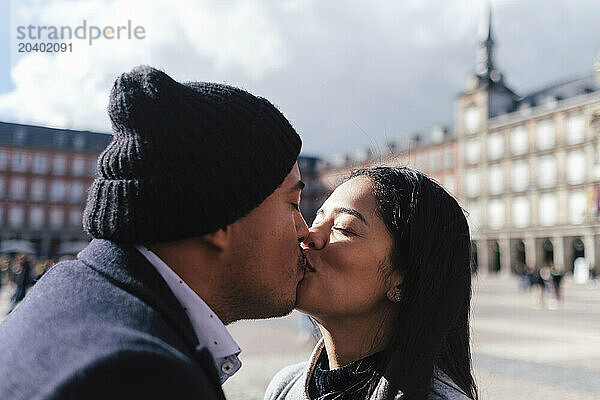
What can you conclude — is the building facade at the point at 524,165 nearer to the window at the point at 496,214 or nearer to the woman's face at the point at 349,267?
the window at the point at 496,214

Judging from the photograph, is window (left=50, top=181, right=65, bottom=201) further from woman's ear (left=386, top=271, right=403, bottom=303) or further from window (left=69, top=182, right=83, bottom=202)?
woman's ear (left=386, top=271, right=403, bottom=303)

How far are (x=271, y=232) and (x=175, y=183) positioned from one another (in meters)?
0.27

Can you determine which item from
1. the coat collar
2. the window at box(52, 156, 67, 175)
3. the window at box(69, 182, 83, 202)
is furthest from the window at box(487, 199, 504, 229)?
the coat collar

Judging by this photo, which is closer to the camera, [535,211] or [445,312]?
[445,312]

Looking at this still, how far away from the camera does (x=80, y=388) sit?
83cm

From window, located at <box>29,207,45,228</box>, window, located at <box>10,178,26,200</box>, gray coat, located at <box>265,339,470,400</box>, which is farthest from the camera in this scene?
window, located at <box>29,207,45,228</box>

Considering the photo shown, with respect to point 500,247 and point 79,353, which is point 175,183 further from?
point 500,247

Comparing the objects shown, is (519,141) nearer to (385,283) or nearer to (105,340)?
(385,283)

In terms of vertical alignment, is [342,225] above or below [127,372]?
→ above

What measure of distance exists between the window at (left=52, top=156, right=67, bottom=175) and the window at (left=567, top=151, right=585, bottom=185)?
135 ft

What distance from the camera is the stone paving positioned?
6375mm

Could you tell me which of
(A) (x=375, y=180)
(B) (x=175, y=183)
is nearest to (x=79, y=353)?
(B) (x=175, y=183)

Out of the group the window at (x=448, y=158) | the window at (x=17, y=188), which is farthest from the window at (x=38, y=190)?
the window at (x=448, y=158)

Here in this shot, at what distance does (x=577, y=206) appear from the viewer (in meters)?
44.1
